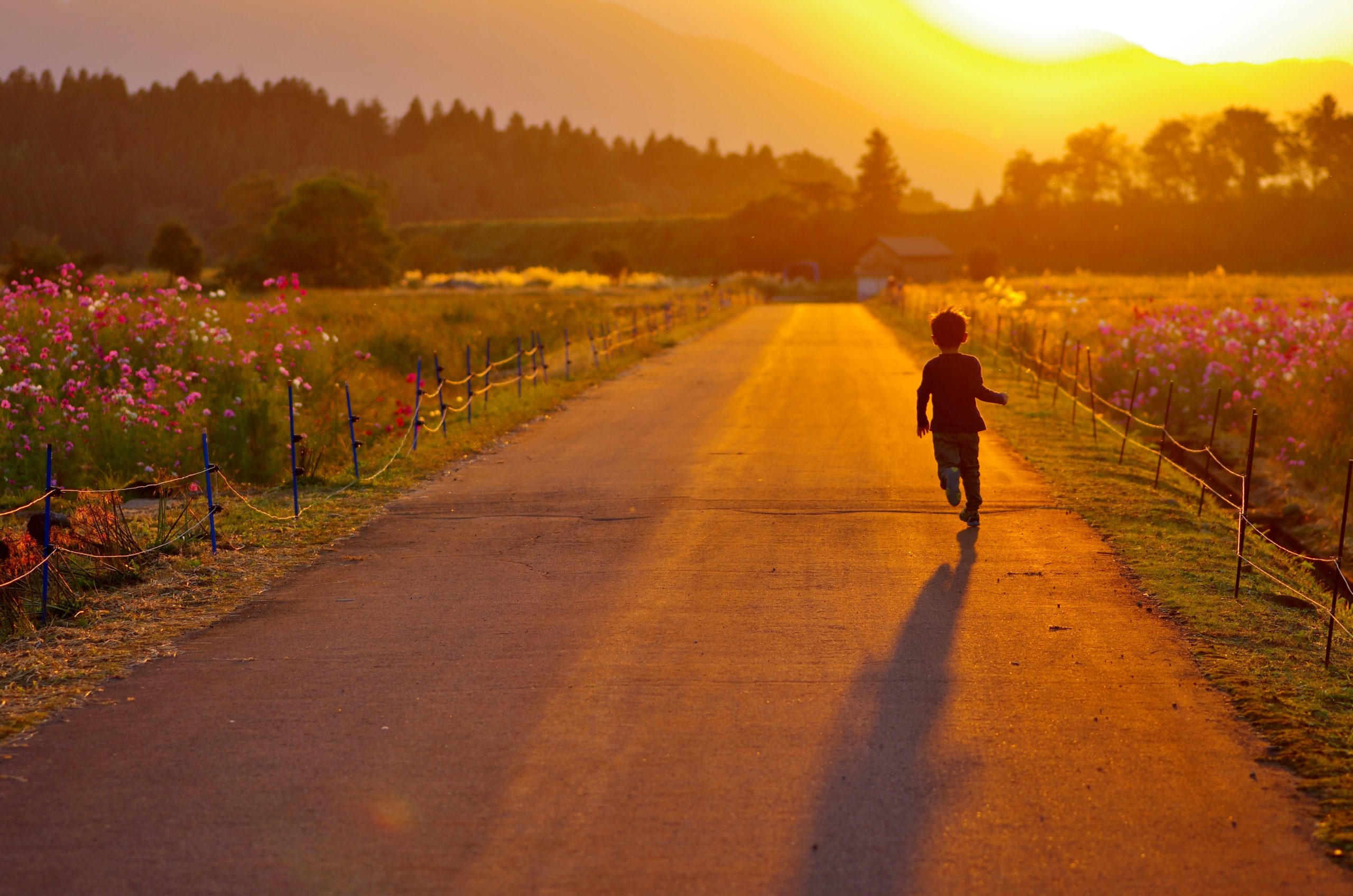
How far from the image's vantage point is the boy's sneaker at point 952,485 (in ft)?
31.8

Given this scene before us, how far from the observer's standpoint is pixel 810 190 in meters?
125

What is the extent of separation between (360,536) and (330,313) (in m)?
24.0

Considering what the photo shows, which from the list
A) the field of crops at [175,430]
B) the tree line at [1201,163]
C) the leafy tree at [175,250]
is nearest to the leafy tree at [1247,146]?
the tree line at [1201,163]

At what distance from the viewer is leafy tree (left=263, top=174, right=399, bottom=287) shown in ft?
217

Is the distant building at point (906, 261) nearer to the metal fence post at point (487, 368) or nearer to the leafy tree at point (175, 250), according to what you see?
the leafy tree at point (175, 250)

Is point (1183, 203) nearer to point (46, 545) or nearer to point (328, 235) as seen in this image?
point (328, 235)

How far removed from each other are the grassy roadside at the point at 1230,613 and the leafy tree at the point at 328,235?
190 feet

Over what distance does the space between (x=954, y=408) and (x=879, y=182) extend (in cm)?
12603

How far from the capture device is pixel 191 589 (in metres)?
7.95

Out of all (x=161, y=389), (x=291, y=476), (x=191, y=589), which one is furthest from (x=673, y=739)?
(x=161, y=389)

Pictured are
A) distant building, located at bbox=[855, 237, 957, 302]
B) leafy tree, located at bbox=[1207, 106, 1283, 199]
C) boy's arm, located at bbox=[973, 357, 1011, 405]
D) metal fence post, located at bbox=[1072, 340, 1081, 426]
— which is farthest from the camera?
leafy tree, located at bbox=[1207, 106, 1283, 199]

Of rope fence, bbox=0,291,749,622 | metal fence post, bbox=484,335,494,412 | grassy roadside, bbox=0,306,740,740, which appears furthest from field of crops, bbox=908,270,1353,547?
metal fence post, bbox=484,335,494,412

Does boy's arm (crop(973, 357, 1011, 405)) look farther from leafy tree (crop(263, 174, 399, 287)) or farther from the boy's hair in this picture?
leafy tree (crop(263, 174, 399, 287))

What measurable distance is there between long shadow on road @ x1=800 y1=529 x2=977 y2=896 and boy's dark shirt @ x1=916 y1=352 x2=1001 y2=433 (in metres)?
3.09
